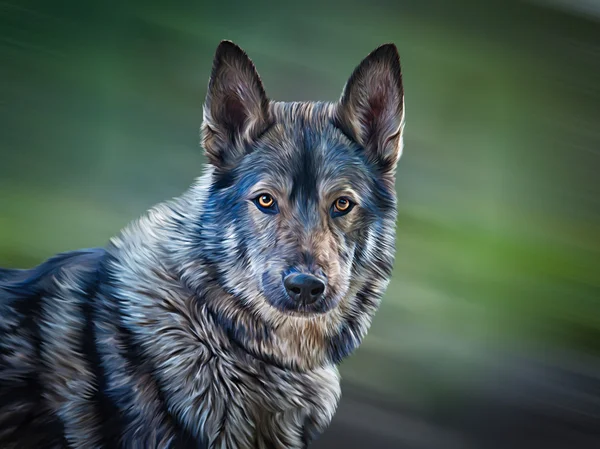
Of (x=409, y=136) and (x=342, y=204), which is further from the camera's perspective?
(x=409, y=136)

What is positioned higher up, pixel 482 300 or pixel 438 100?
pixel 438 100

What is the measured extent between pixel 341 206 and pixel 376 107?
1.10ft

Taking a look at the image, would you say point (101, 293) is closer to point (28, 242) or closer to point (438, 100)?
point (28, 242)

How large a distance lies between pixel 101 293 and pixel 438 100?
1463 mm

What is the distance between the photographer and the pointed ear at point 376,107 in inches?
71.5

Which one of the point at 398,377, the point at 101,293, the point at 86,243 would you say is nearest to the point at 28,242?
the point at 86,243

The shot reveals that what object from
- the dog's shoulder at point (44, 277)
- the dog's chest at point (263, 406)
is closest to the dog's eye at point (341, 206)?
the dog's chest at point (263, 406)

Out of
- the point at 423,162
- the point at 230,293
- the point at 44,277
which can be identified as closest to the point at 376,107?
the point at 423,162

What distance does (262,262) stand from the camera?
1728mm

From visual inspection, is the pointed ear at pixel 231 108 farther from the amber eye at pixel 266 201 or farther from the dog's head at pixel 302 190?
the amber eye at pixel 266 201

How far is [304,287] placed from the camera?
1642 mm

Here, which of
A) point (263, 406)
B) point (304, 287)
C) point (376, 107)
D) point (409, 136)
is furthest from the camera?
point (409, 136)

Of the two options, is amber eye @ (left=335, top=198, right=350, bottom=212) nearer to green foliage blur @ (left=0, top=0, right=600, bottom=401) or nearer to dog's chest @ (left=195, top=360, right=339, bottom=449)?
dog's chest @ (left=195, top=360, right=339, bottom=449)

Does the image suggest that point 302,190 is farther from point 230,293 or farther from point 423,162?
point 423,162
